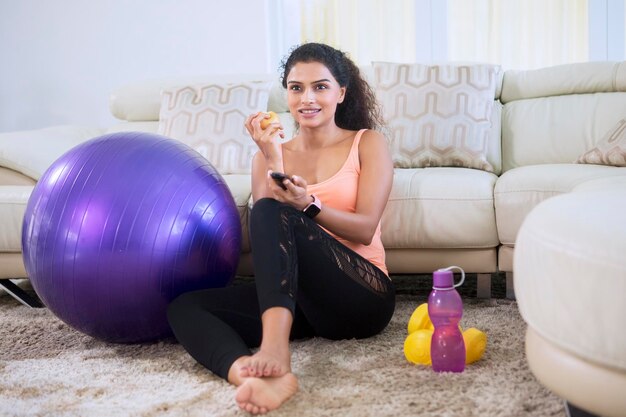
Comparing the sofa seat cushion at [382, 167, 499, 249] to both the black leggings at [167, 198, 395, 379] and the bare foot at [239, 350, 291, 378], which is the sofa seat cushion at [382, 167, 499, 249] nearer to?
the black leggings at [167, 198, 395, 379]

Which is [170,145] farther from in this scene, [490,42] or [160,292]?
[490,42]

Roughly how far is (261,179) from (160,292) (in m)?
0.50

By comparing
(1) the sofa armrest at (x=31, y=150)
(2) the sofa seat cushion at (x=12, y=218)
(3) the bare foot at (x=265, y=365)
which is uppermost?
(1) the sofa armrest at (x=31, y=150)

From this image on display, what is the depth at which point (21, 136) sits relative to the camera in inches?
123

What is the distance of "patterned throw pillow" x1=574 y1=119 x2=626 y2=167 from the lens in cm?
265

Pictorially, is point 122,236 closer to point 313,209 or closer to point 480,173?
point 313,209

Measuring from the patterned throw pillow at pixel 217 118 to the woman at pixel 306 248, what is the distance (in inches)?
34.7

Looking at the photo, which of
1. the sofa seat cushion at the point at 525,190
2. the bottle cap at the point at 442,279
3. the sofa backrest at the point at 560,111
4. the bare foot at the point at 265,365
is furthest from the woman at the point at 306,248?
the sofa backrest at the point at 560,111

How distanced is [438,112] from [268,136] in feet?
3.94

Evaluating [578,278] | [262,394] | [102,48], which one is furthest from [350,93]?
[102,48]

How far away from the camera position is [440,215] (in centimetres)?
248

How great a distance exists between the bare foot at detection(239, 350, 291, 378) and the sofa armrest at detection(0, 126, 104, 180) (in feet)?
5.64

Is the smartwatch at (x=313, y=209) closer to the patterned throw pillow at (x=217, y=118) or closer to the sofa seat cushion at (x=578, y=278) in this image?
the sofa seat cushion at (x=578, y=278)

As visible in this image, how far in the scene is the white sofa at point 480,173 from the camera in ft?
8.11
